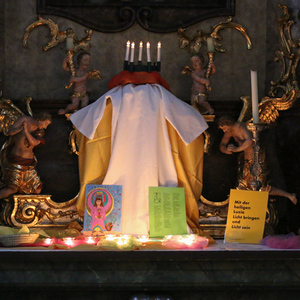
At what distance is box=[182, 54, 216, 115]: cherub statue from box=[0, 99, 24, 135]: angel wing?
4.32 feet

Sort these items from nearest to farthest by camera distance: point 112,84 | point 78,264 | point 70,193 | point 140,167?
point 78,264, point 140,167, point 112,84, point 70,193

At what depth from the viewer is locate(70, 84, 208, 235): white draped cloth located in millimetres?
4242

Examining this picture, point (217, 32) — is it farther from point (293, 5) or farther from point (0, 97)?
point (0, 97)

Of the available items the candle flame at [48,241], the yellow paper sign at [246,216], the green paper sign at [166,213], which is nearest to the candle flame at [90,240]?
the candle flame at [48,241]

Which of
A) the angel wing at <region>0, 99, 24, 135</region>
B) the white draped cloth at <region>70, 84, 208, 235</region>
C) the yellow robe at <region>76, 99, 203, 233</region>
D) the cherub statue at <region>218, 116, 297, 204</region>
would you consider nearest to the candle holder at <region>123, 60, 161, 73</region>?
the white draped cloth at <region>70, 84, 208, 235</region>

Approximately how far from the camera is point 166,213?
12.9ft

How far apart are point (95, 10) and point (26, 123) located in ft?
3.96

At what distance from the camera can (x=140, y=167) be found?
4.28m

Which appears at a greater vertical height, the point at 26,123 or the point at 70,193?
the point at 26,123

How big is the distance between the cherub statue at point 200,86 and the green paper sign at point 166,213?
1.11m

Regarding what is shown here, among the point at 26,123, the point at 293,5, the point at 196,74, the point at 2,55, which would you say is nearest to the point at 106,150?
the point at 26,123

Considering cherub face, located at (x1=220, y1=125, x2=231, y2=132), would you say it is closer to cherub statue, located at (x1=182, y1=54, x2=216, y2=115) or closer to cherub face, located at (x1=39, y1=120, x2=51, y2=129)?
cherub statue, located at (x1=182, y1=54, x2=216, y2=115)

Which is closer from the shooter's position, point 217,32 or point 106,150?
point 106,150

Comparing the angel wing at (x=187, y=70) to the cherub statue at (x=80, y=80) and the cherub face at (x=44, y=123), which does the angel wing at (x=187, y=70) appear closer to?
the cherub statue at (x=80, y=80)
